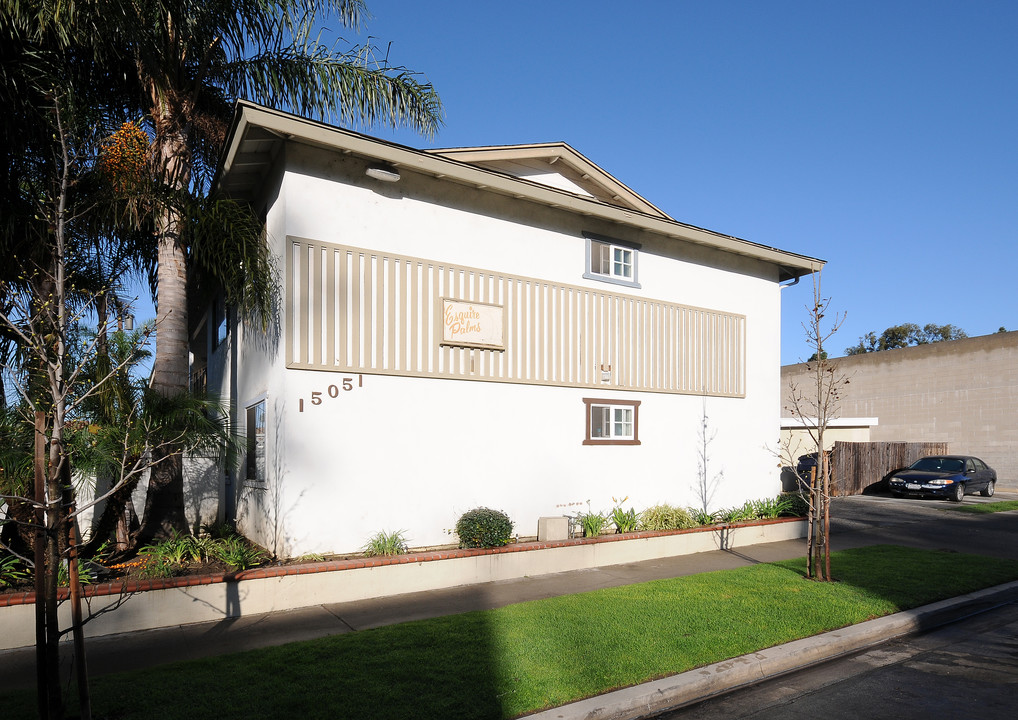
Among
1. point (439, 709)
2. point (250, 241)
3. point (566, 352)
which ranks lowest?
point (439, 709)

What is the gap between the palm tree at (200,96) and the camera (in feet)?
32.9

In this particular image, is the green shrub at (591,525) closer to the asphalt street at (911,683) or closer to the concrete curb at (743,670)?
the concrete curb at (743,670)

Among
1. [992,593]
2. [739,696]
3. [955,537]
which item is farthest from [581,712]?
[955,537]

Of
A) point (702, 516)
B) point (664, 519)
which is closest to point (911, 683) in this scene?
point (664, 519)

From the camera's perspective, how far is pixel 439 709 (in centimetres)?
520

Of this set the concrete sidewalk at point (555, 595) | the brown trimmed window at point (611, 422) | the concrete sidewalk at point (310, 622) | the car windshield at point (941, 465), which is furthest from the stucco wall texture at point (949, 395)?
the concrete sidewalk at point (310, 622)

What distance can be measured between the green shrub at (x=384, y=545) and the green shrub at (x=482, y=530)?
0.89m

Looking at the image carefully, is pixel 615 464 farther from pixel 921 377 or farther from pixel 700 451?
pixel 921 377

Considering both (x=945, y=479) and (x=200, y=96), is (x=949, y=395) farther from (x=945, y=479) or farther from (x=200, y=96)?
(x=200, y=96)

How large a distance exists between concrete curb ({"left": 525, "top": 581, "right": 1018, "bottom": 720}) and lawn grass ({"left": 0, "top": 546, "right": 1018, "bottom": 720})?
0.13 metres

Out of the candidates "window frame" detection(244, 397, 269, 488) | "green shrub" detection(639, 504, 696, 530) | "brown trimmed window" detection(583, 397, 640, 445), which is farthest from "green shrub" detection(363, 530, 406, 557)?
"green shrub" detection(639, 504, 696, 530)

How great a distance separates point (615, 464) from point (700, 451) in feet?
7.73

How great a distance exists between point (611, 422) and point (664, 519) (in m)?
2.02

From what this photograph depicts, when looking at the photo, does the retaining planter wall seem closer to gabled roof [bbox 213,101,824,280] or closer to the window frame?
the window frame
